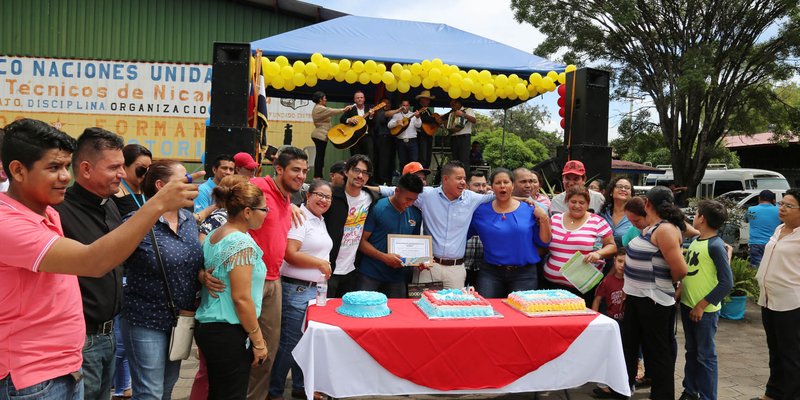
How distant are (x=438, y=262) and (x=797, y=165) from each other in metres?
27.2

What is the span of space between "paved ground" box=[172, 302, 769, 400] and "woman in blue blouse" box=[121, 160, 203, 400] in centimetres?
152

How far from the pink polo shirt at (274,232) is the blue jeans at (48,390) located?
149cm

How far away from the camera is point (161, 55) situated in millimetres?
11789

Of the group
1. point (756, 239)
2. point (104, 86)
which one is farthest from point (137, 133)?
point (756, 239)

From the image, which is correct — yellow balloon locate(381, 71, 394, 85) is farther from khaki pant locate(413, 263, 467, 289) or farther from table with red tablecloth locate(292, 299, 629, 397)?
table with red tablecloth locate(292, 299, 629, 397)

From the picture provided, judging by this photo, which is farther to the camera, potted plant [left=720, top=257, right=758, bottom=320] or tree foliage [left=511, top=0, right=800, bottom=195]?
tree foliage [left=511, top=0, right=800, bottom=195]

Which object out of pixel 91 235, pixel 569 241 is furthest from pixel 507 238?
pixel 91 235

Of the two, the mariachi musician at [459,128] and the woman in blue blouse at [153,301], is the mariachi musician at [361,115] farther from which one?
the woman in blue blouse at [153,301]

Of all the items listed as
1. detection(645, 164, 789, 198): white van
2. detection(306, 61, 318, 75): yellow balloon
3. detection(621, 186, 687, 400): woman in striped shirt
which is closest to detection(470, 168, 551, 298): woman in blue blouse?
detection(621, 186, 687, 400): woman in striped shirt

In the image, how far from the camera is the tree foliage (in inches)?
490

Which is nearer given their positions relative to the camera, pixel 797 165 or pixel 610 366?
pixel 610 366

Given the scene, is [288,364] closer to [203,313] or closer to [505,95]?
[203,313]

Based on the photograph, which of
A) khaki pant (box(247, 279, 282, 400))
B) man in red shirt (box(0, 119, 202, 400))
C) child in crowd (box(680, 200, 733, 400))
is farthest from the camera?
child in crowd (box(680, 200, 733, 400))

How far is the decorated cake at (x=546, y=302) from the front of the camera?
3.33 m
